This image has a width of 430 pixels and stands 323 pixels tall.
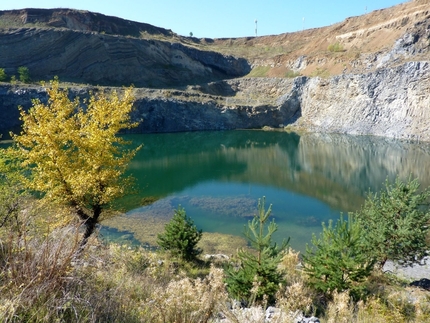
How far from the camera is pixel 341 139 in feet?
178

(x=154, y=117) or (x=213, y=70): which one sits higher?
(x=213, y=70)

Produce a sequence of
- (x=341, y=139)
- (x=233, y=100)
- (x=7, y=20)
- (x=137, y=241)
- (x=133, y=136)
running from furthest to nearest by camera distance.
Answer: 1. (x=233, y=100)
2. (x=7, y=20)
3. (x=133, y=136)
4. (x=341, y=139)
5. (x=137, y=241)

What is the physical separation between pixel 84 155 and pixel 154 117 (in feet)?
168

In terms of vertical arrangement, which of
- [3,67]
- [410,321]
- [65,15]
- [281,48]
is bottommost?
[410,321]

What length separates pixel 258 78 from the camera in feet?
248

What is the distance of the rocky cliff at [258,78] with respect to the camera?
53281 millimetres

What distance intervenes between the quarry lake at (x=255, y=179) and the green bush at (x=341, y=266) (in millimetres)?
5132

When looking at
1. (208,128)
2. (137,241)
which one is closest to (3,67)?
(208,128)

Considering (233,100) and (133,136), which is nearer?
(133,136)

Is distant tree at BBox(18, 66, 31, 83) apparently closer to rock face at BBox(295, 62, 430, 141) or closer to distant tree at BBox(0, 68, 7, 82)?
distant tree at BBox(0, 68, 7, 82)

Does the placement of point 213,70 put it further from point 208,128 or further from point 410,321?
point 410,321

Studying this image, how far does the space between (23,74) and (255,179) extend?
46.7 m

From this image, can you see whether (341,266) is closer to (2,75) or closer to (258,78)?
(2,75)

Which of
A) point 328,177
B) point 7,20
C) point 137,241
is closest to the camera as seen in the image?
point 137,241
